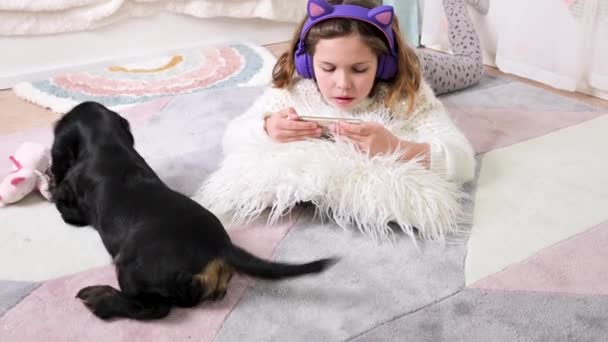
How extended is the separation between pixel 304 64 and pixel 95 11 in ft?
3.85

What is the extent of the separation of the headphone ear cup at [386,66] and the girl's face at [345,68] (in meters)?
0.02

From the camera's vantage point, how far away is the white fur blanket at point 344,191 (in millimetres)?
965

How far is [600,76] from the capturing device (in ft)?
5.58

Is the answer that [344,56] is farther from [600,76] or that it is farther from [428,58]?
Result: [600,76]

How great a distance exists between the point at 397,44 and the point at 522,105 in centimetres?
67

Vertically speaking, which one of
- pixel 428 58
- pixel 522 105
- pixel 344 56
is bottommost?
pixel 522 105

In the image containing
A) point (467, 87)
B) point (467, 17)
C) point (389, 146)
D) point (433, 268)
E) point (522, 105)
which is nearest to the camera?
point (433, 268)

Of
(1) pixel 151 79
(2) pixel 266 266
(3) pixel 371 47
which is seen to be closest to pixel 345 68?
(3) pixel 371 47

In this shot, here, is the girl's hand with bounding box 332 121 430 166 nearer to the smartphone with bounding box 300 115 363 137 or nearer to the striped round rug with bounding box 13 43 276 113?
the smartphone with bounding box 300 115 363 137

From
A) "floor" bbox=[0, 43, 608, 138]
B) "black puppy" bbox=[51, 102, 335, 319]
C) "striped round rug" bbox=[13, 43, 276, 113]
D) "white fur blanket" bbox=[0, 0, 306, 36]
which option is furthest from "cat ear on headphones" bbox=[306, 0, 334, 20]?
"white fur blanket" bbox=[0, 0, 306, 36]

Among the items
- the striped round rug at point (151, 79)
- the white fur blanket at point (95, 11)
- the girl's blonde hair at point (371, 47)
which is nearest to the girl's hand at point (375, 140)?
the girl's blonde hair at point (371, 47)

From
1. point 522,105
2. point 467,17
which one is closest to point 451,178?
point 522,105

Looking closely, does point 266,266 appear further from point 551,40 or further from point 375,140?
point 551,40

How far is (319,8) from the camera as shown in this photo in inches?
43.1
